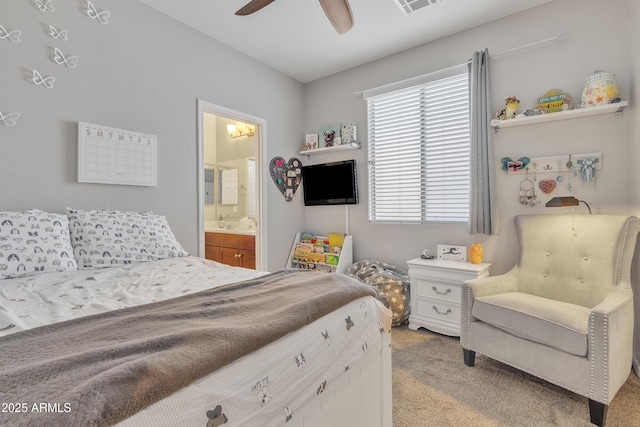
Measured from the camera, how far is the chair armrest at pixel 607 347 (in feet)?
4.99

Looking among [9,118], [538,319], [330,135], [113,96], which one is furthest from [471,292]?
[9,118]

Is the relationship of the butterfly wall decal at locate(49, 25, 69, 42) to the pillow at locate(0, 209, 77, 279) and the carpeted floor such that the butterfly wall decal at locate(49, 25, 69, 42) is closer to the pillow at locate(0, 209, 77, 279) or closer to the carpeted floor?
the pillow at locate(0, 209, 77, 279)

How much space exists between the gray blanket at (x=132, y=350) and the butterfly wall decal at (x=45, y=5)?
2.22 metres

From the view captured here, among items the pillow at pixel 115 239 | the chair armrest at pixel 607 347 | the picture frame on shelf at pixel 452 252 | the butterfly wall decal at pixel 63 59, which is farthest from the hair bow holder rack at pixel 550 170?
the butterfly wall decal at pixel 63 59

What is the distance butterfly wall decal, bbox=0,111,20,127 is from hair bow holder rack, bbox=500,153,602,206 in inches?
140

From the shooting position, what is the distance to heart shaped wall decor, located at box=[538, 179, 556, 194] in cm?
246

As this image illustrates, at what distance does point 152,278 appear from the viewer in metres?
1.53

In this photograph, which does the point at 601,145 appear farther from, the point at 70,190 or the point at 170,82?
the point at 70,190

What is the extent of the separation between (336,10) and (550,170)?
6.76ft

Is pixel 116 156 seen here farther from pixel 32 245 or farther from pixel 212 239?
pixel 212 239

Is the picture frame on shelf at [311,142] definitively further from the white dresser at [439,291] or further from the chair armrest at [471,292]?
the chair armrest at [471,292]

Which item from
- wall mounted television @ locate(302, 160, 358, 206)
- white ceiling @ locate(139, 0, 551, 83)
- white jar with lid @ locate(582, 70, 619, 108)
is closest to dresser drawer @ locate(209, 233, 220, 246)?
wall mounted television @ locate(302, 160, 358, 206)

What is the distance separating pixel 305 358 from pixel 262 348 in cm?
16

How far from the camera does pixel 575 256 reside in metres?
2.12
